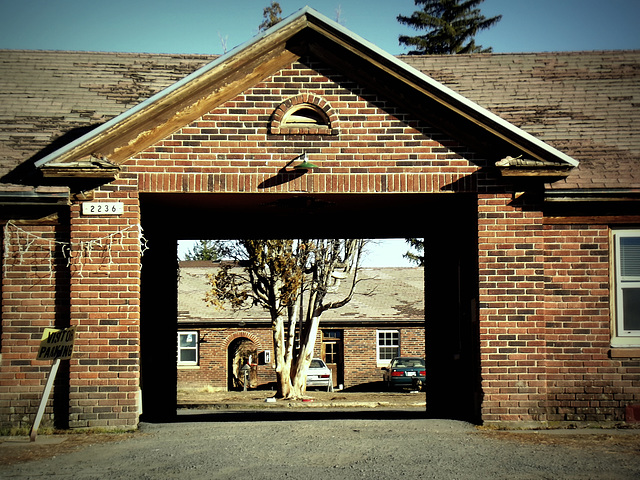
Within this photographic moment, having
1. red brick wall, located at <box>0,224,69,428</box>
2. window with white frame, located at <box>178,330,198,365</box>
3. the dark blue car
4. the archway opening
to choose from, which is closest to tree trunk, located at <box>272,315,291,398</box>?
the dark blue car

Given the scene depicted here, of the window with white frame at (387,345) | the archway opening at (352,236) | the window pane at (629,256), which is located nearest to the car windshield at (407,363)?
the window with white frame at (387,345)

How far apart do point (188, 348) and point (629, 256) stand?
95.6ft

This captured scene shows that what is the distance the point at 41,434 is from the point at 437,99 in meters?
6.76

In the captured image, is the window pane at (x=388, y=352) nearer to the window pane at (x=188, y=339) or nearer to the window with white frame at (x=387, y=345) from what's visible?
the window with white frame at (x=387, y=345)

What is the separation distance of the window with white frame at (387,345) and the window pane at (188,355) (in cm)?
886

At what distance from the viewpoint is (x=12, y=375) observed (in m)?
10.5

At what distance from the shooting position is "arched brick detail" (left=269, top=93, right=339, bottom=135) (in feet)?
35.3

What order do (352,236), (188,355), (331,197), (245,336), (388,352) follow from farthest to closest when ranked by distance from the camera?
(388,352) < (245,336) < (188,355) < (352,236) < (331,197)

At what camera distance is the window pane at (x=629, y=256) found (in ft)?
36.5

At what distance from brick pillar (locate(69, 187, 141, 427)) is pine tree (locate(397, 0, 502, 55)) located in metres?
33.2

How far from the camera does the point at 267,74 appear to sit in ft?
35.8

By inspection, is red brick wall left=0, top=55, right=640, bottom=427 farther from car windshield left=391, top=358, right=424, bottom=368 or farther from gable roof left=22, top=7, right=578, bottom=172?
car windshield left=391, top=358, right=424, bottom=368

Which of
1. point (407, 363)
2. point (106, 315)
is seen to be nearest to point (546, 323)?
point (106, 315)

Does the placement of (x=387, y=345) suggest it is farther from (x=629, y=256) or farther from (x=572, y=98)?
(x=629, y=256)
